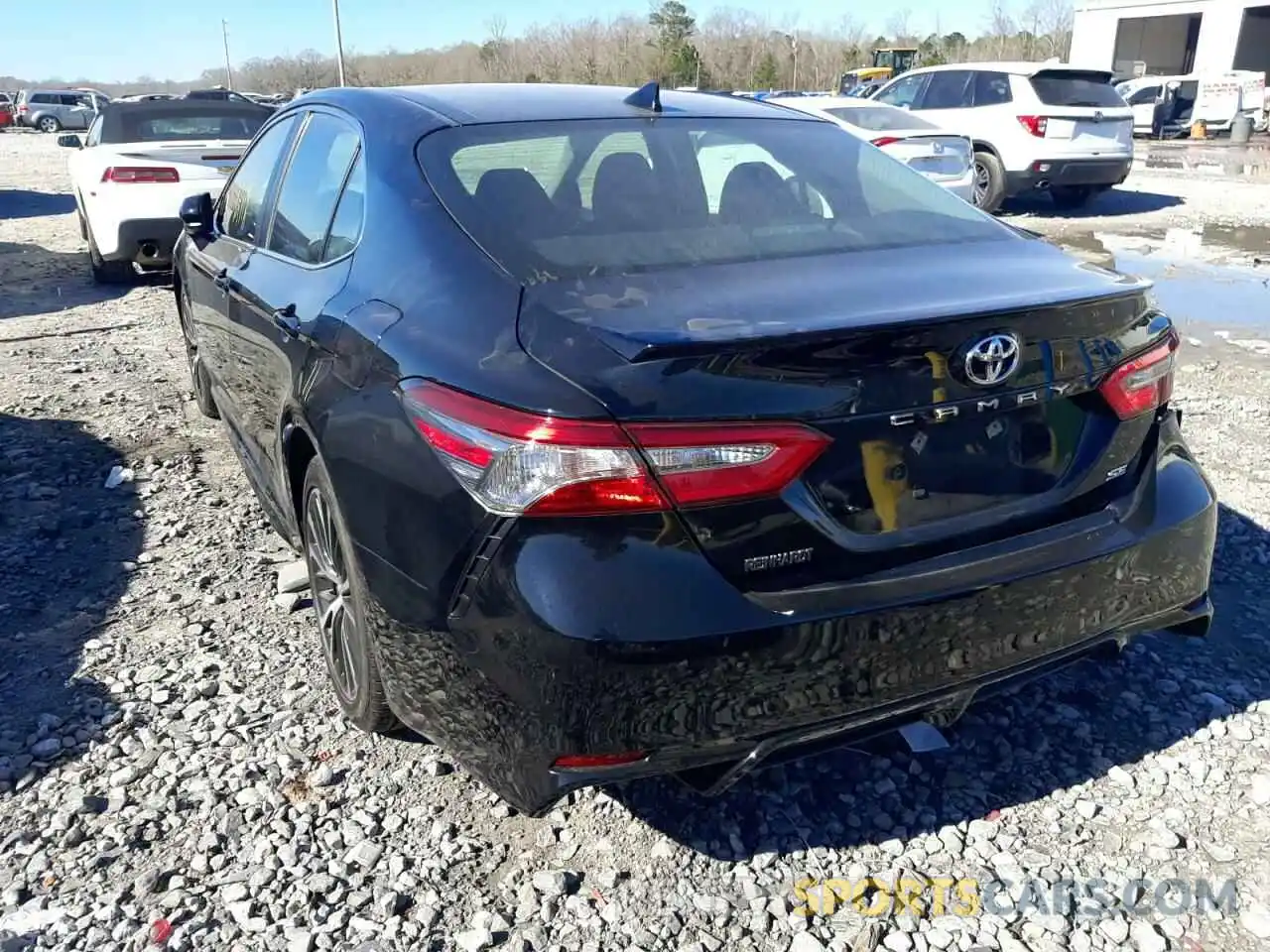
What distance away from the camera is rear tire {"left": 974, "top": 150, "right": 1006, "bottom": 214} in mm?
13602

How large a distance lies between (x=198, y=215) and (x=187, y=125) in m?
6.55

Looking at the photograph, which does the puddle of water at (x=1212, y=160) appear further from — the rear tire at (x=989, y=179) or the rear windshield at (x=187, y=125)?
the rear windshield at (x=187, y=125)

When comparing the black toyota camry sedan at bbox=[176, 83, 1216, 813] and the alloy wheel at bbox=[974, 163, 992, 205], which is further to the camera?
the alloy wheel at bbox=[974, 163, 992, 205]

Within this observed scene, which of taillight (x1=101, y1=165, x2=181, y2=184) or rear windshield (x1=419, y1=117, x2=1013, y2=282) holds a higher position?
rear windshield (x1=419, y1=117, x2=1013, y2=282)

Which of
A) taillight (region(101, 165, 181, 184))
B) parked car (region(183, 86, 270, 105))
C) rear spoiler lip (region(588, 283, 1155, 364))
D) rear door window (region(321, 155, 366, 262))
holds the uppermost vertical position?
parked car (region(183, 86, 270, 105))

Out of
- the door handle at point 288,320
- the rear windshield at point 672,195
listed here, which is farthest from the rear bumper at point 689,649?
the door handle at point 288,320

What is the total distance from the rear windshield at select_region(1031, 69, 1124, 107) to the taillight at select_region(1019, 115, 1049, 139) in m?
0.26

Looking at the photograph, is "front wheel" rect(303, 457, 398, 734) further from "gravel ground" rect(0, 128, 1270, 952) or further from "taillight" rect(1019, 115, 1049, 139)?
"taillight" rect(1019, 115, 1049, 139)

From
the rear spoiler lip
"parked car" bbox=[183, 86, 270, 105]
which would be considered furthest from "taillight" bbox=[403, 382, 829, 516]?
"parked car" bbox=[183, 86, 270, 105]

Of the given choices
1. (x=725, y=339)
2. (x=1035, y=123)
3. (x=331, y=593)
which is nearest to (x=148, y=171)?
(x=331, y=593)

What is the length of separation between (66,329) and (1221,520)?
25.5 feet

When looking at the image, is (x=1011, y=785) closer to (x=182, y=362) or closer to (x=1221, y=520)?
(x=1221, y=520)

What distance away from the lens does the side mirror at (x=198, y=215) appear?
177 inches

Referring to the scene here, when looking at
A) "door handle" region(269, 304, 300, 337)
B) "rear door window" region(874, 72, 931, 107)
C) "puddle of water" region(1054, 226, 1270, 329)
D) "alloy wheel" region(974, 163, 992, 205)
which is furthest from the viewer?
"rear door window" region(874, 72, 931, 107)
